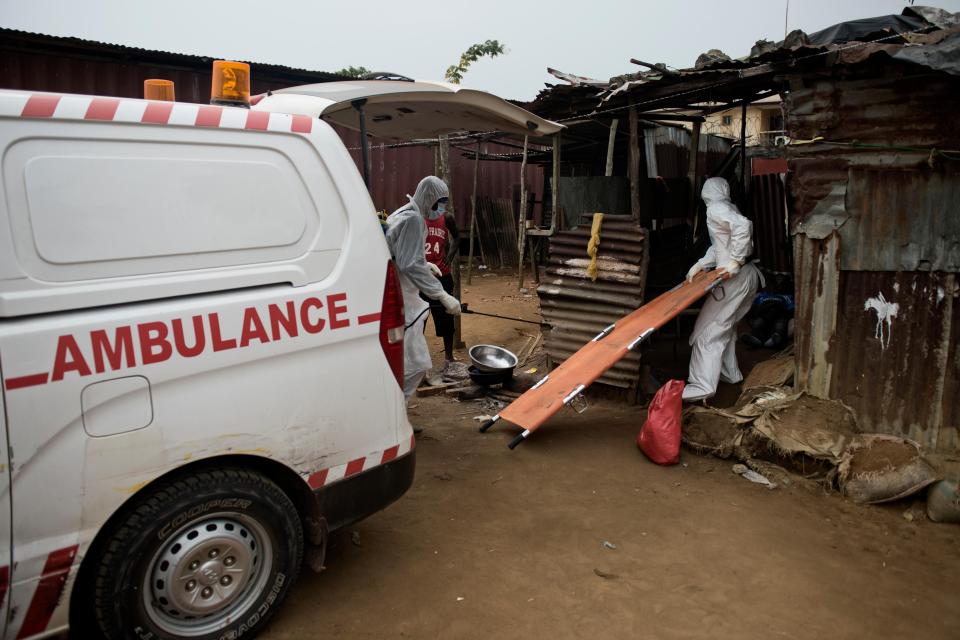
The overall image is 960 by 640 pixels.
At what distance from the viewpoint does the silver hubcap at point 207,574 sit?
243 cm

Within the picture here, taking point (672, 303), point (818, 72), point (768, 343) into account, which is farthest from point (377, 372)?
point (768, 343)

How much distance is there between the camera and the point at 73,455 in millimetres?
2154

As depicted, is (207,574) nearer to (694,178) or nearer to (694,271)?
(694,271)

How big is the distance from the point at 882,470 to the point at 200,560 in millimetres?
4180

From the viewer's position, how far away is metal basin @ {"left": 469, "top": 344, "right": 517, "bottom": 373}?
6.35m

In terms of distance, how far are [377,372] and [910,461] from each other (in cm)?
367

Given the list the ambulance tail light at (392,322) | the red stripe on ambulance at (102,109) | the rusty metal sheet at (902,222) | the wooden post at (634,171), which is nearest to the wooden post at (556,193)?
the wooden post at (634,171)

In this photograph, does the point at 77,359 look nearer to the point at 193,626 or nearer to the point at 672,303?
the point at 193,626

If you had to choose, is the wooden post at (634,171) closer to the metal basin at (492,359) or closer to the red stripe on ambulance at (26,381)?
the metal basin at (492,359)

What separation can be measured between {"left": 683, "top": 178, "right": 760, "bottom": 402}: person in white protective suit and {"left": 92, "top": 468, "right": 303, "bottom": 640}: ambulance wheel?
3.98 meters

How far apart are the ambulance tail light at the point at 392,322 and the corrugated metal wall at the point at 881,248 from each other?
3273 mm

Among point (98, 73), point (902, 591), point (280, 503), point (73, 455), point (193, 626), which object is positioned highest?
point (98, 73)

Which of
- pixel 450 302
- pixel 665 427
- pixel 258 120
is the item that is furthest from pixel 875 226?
pixel 258 120

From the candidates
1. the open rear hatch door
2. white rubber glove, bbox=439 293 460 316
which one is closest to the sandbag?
white rubber glove, bbox=439 293 460 316
